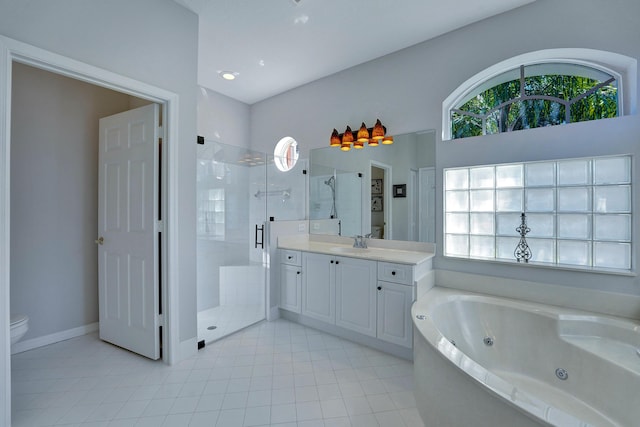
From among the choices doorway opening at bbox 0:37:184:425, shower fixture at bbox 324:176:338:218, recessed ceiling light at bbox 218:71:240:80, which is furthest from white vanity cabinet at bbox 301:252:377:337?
recessed ceiling light at bbox 218:71:240:80

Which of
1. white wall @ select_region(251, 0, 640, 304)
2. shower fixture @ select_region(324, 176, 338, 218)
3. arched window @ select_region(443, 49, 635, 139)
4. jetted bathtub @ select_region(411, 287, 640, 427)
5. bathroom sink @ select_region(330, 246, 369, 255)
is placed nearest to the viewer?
jetted bathtub @ select_region(411, 287, 640, 427)

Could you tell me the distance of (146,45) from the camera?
81.6 inches

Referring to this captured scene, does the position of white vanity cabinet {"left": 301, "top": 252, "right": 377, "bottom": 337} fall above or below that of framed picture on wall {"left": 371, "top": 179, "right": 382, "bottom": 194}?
below

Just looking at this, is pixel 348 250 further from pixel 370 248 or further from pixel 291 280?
pixel 291 280

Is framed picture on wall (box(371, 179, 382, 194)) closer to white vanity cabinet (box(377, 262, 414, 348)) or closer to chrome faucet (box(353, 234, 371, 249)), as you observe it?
chrome faucet (box(353, 234, 371, 249))

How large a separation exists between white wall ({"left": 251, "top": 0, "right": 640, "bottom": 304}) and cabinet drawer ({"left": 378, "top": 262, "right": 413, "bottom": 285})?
0.51 metres

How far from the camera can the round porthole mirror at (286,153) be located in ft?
12.3

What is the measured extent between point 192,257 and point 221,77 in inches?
89.3

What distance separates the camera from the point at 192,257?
2.40 m

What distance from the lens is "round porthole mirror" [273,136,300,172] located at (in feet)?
12.3

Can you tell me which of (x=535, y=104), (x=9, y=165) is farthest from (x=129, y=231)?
(x=535, y=104)

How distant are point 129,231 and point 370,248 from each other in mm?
2282

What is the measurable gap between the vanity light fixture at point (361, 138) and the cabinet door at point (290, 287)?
147 cm

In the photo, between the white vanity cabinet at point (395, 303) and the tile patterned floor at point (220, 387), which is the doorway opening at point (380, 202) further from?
the tile patterned floor at point (220, 387)
